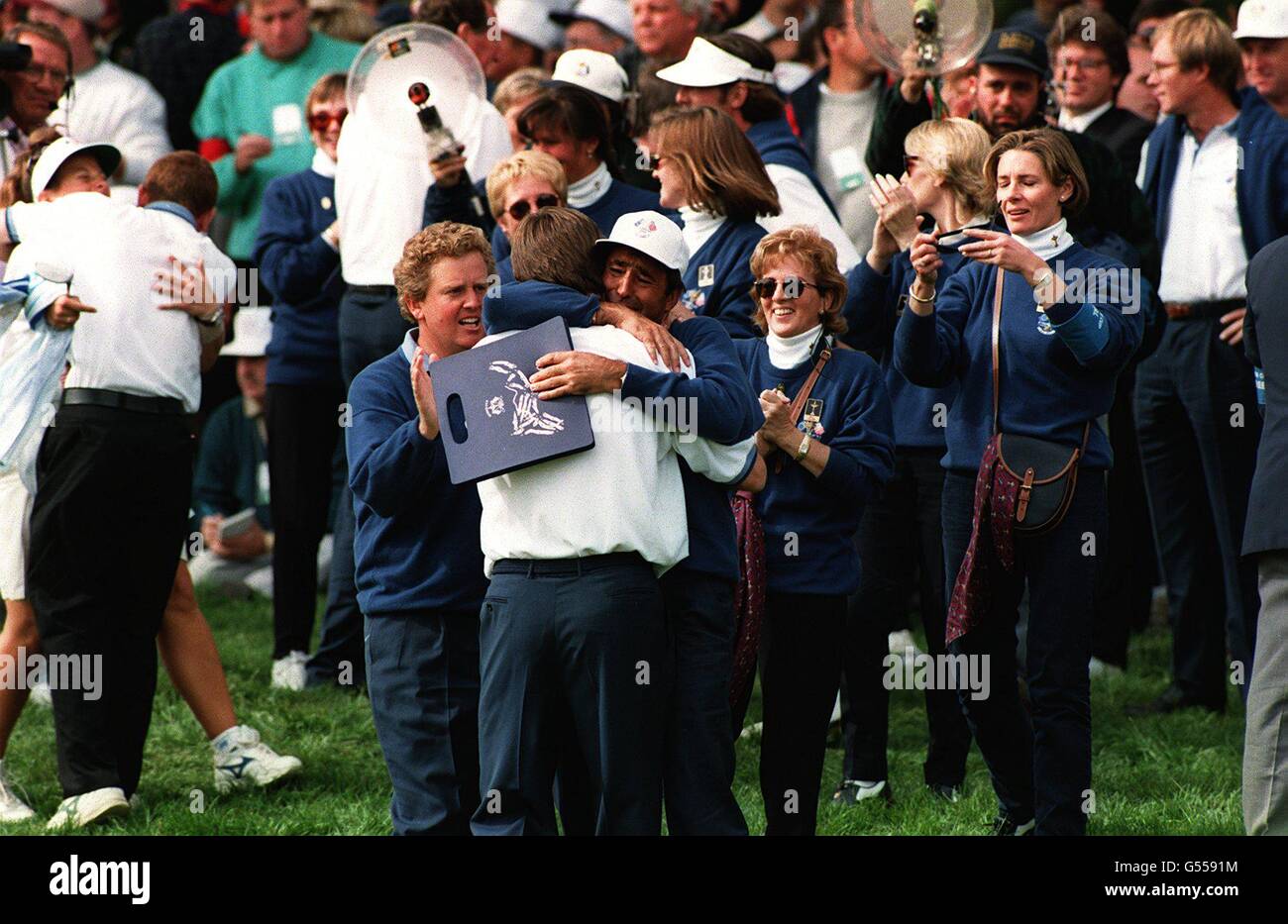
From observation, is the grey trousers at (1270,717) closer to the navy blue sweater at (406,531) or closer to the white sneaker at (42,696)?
the navy blue sweater at (406,531)

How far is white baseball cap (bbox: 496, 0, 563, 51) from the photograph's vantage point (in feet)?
34.2

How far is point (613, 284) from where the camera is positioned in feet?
17.3

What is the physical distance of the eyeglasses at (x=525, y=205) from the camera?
6949 millimetres

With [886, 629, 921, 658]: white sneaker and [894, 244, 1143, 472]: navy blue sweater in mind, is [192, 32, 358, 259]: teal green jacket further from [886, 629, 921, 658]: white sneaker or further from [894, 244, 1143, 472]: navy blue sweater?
[894, 244, 1143, 472]: navy blue sweater

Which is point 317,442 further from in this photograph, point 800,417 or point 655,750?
point 655,750

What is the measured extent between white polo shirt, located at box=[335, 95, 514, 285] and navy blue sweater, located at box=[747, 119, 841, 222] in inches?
46.2

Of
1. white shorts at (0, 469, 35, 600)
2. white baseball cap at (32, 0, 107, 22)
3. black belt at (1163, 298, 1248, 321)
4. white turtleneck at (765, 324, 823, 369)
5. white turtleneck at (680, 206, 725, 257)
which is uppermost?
white baseball cap at (32, 0, 107, 22)

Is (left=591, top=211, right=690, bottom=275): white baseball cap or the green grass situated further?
the green grass

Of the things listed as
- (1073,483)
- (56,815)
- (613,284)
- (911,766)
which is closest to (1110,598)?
(911,766)

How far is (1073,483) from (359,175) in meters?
3.56

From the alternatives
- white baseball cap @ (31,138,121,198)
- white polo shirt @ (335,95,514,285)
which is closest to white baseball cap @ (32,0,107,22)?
white polo shirt @ (335,95,514,285)

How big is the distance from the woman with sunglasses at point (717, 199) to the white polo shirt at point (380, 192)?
1520 millimetres

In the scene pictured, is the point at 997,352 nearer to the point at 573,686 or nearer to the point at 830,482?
the point at 830,482

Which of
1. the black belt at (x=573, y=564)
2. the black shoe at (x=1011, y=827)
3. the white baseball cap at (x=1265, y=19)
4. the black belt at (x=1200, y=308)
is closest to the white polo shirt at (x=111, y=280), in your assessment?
the black belt at (x=573, y=564)
